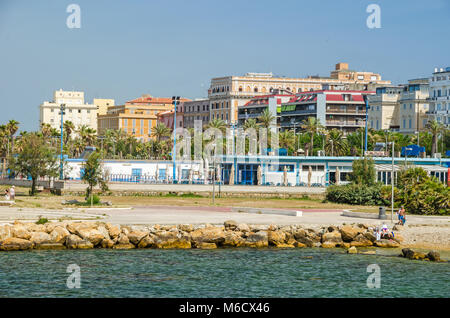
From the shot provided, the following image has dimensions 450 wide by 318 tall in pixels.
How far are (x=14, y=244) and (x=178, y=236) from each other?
9.22 metres

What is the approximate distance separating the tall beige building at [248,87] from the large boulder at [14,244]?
134283 millimetres

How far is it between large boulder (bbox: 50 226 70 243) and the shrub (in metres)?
32.6

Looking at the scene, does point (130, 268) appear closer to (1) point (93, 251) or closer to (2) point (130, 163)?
(1) point (93, 251)

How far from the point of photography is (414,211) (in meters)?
59.6

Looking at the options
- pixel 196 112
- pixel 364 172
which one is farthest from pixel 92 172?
pixel 196 112

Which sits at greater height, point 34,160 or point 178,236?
point 34,160

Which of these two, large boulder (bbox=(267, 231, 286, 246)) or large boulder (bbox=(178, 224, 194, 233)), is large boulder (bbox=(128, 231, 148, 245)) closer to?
large boulder (bbox=(178, 224, 194, 233))

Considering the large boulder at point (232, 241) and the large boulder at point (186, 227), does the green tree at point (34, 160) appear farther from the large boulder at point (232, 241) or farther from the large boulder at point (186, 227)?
the large boulder at point (232, 241)

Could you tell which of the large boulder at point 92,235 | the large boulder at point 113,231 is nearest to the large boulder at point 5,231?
the large boulder at point 92,235

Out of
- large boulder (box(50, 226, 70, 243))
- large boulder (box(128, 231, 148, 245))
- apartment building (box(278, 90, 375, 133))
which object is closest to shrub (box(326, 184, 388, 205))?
large boulder (box(128, 231, 148, 245))

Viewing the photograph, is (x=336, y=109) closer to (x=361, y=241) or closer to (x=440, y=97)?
(x=440, y=97)

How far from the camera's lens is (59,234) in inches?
1751

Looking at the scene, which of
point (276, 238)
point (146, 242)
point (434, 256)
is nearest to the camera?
point (434, 256)

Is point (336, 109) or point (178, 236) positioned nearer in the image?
point (178, 236)
